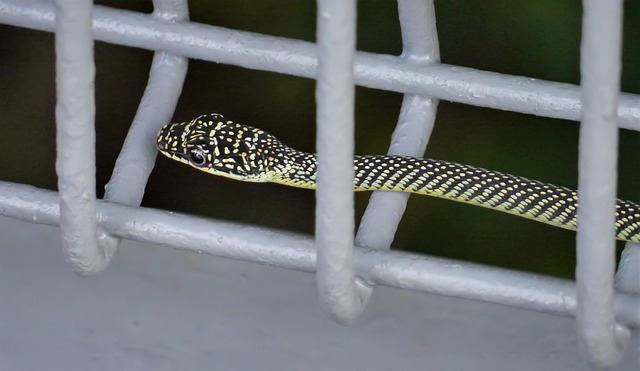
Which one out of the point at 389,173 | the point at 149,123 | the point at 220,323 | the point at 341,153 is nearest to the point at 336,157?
the point at 341,153

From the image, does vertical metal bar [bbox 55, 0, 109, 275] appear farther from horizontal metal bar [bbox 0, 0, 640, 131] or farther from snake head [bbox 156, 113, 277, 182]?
A: snake head [bbox 156, 113, 277, 182]

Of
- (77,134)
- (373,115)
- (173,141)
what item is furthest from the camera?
(373,115)

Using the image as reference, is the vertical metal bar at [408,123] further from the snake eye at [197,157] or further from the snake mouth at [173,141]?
the snake eye at [197,157]

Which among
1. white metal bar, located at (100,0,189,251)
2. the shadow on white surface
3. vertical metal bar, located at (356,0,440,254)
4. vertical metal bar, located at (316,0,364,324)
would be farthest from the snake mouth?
vertical metal bar, located at (316,0,364,324)

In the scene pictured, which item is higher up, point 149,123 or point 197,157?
point 149,123

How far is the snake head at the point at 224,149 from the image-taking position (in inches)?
90.4

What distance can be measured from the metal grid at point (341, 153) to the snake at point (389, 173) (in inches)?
10.7

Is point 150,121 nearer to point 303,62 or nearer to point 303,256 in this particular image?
point 303,62

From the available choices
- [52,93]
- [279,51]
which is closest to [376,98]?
[52,93]

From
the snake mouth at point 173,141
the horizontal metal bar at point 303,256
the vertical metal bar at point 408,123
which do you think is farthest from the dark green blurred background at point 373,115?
the horizontal metal bar at point 303,256

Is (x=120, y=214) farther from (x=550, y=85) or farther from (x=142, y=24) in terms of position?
(x=550, y=85)

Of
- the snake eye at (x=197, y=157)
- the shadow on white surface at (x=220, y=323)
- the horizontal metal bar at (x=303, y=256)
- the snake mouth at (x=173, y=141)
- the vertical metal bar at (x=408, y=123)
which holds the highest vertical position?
the vertical metal bar at (x=408, y=123)

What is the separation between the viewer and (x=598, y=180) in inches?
39.8

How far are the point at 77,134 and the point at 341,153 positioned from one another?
1.08 feet
